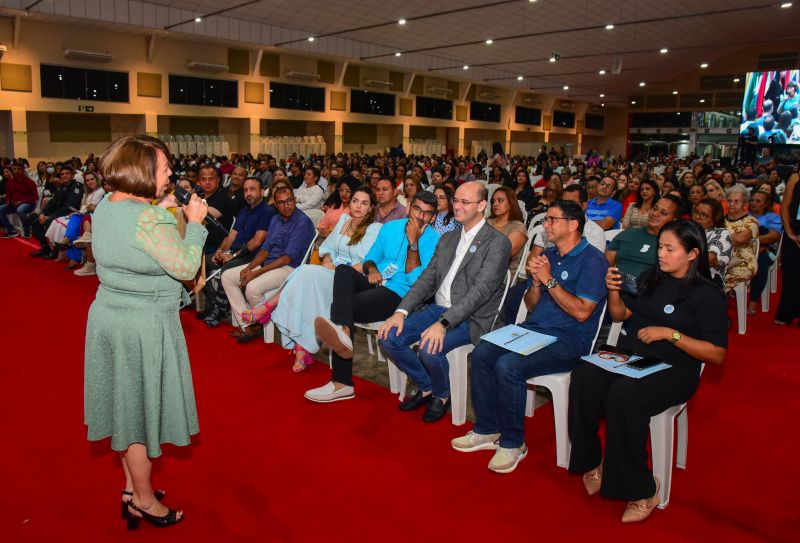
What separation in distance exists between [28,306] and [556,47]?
17.4 meters

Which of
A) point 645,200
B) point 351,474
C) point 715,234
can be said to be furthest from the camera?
point 645,200

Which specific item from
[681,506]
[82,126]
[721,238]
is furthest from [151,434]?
[82,126]

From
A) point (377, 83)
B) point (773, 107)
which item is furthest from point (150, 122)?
point (773, 107)

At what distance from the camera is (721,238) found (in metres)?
3.90

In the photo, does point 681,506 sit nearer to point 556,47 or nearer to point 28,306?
point 28,306

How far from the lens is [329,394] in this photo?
321 centimetres

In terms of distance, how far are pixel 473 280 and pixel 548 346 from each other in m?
0.53

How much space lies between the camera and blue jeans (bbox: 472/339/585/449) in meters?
2.53

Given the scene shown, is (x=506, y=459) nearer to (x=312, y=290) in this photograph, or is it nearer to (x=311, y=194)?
(x=312, y=290)

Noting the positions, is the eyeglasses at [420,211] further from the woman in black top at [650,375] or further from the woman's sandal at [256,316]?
the woman's sandal at [256,316]

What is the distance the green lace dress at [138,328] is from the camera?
1.83 m

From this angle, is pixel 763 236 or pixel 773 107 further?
pixel 773 107

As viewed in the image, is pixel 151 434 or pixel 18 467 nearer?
pixel 151 434

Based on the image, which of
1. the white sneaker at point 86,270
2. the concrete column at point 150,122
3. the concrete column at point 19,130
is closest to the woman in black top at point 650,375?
the white sneaker at point 86,270
